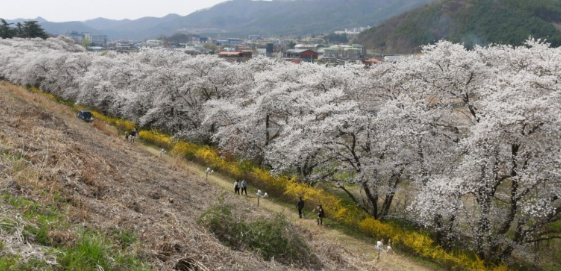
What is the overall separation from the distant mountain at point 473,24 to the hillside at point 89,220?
80.5 metres

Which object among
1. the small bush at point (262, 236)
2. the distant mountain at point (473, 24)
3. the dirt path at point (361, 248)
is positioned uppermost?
the distant mountain at point (473, 24)

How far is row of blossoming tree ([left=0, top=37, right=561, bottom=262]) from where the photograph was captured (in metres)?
12.6

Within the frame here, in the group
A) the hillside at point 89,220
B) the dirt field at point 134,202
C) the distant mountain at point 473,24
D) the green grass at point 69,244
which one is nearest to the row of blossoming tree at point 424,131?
the dirt field at point 134,202

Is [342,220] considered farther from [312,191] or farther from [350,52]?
[350,52]

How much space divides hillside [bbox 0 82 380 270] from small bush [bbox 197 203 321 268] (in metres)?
0.19

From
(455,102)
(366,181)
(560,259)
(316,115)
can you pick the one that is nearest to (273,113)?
(316,115)

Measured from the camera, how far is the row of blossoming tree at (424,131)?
A: 1263 centimetres

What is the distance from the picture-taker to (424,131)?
14641mm

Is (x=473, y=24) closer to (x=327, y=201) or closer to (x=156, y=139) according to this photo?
(x=156, y=139)

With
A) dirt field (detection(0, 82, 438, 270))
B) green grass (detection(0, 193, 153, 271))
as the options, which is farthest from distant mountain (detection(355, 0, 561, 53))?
green grass (detection(0, 193, 153, 271))

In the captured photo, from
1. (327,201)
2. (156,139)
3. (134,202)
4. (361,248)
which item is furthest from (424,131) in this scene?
(156,139)

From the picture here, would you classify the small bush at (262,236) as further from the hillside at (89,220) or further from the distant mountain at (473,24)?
the distant mountain at (473,24)

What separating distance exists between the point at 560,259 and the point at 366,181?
7.83m

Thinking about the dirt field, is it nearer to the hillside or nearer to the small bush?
the hillside
